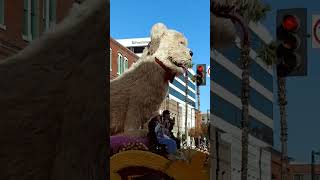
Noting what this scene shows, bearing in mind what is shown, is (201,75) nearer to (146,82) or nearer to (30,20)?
(146,82)

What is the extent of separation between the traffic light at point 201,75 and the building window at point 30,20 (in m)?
0.57

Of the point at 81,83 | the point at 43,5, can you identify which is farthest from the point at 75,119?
the point at 43,5

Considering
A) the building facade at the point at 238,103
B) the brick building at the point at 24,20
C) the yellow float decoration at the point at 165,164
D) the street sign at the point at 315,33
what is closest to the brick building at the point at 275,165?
the building facade at the point at 238,103

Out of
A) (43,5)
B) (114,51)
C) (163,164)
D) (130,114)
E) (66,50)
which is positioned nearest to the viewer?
(43,5)

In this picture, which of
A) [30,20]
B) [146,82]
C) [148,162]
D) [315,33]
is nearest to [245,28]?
[315,33]

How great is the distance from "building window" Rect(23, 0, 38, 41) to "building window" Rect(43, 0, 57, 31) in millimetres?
27

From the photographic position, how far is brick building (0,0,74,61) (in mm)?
798

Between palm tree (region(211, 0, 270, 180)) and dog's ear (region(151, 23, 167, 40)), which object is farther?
dog's ear (region(151, 23, 167, 40))

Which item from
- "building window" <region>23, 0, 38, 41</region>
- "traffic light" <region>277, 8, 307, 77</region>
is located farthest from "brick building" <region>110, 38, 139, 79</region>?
"traffic light" <region>277, 8, 307, 77</region>

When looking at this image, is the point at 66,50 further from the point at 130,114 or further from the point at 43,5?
the point at 130,114

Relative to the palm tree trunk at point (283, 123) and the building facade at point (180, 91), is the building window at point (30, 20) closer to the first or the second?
the building facade at point (180, 91)

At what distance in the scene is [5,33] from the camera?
78 cm

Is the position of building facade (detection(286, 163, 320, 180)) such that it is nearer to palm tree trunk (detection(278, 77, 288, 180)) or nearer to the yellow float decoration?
palm tree trunk (detection(278, 77, 288, 180))

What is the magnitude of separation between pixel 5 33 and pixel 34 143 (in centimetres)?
27
